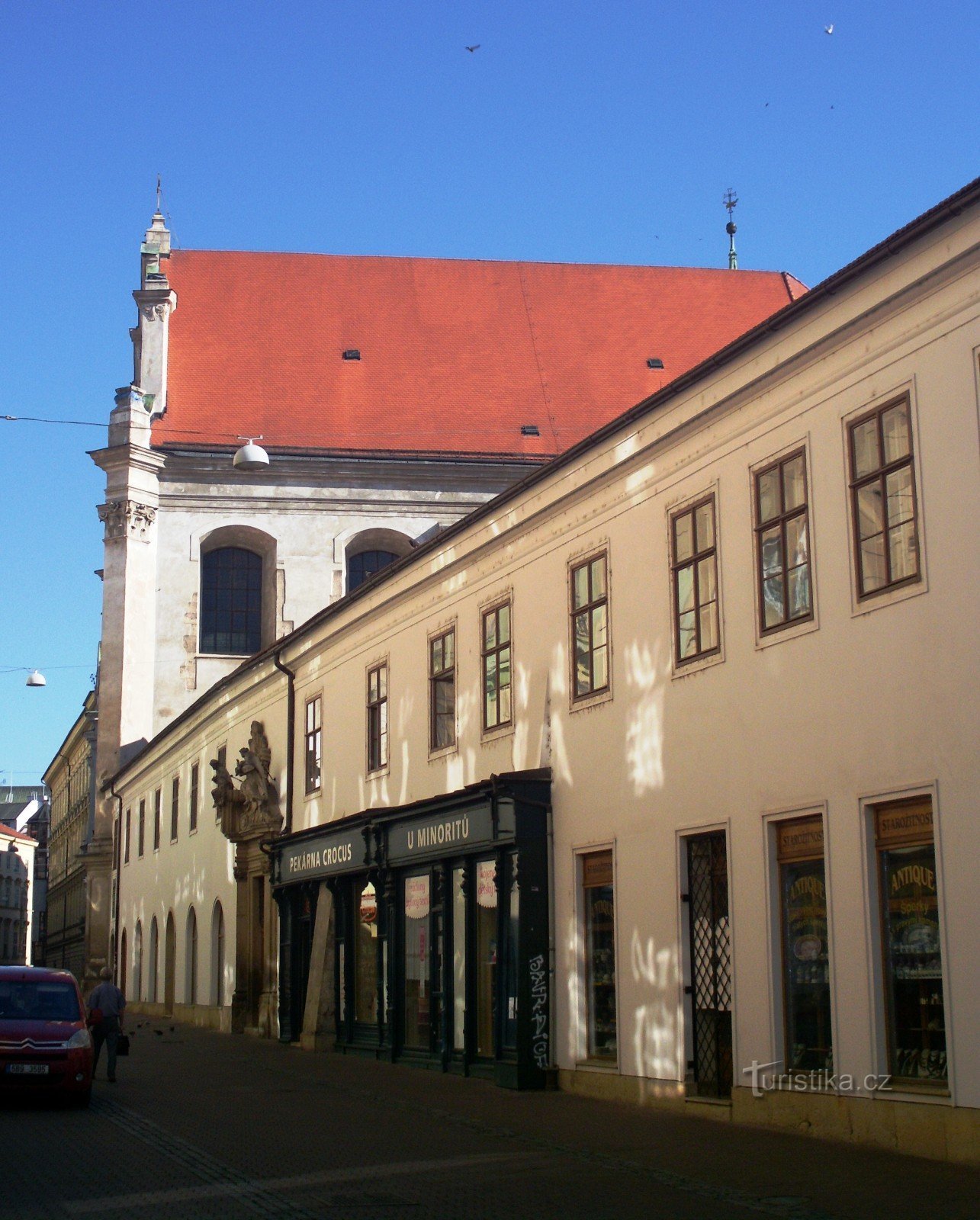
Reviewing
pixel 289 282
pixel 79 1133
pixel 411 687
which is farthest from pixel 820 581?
pixel 289 282

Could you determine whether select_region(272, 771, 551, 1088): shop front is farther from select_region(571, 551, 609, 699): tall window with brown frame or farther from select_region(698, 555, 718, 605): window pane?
select_region(698, 555, 718, 605): window pane

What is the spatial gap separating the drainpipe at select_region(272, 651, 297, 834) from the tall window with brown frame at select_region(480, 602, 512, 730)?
31.7 feet

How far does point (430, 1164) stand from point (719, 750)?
16.3 feet

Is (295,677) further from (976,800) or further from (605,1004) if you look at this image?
(976,800)

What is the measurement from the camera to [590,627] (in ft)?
62.7

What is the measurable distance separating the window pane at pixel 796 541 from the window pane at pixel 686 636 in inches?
74.0

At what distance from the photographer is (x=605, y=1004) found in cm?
1822

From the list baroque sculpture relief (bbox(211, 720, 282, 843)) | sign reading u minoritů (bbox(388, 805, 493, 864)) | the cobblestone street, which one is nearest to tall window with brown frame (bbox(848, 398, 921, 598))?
the cobblestone street

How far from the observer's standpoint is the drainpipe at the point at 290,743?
1214 inches

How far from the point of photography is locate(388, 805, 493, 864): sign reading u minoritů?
20266 millimetres

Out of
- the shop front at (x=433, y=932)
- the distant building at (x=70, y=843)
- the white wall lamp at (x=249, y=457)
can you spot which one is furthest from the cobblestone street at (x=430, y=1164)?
the distant building at (x=70, y=843)

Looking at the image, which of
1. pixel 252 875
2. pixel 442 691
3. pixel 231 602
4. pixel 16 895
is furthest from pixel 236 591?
pixel 16 895

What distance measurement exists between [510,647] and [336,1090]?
574 cm

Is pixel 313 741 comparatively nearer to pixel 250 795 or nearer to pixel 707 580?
pixel 250 795
